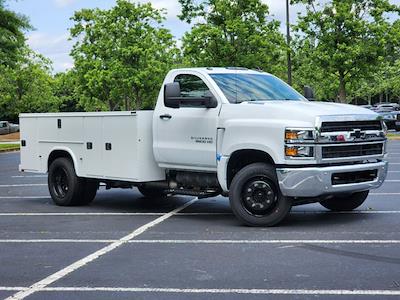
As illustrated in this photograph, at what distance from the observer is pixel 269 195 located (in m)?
8.33

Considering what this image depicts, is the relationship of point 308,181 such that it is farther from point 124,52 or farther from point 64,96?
point 64,96

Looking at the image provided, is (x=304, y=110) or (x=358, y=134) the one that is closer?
(x=304, y=110)

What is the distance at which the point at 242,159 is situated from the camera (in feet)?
28.9

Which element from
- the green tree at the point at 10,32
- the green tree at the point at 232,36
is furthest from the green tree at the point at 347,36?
the green tree at the point at 10,32

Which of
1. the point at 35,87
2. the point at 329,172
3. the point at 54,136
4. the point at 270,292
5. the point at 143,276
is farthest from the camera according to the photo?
the point at 35,87

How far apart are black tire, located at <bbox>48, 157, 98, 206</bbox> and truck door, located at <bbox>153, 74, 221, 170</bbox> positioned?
73.9 inches

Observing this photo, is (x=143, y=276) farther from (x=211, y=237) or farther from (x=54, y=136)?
(x=54, y=136)

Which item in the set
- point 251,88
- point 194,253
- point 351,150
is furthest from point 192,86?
point 194,253

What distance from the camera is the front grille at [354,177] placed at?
26.8 ft

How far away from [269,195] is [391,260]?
7.57ft

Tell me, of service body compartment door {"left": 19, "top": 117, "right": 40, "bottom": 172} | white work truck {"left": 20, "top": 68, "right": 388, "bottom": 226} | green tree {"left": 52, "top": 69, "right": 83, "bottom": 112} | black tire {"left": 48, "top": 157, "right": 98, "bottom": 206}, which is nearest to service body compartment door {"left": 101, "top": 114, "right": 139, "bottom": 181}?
white work truck {"left": 20, "top": 68, "right": 388, "bottom": 226}

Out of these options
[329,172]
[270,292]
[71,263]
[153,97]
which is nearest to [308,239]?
[329,172]

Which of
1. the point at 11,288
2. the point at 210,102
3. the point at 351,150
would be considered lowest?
the point at 11,288

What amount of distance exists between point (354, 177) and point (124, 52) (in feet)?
122
